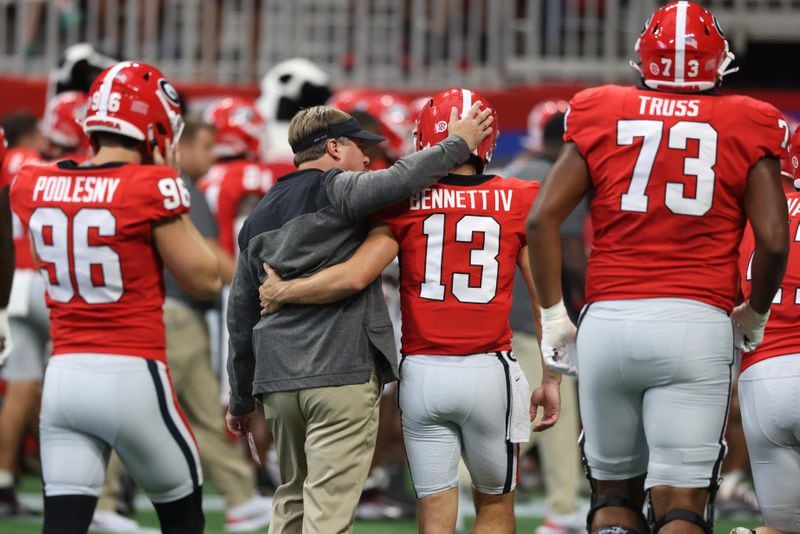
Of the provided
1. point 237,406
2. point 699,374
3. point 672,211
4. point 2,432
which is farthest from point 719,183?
point 2,432

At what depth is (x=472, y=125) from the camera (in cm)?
491

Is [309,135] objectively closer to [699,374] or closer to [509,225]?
[509,225]

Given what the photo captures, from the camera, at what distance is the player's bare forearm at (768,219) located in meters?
4.39

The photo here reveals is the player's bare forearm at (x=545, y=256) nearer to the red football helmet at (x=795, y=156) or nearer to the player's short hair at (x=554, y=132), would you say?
the red football helmet at (x=795, y=156)

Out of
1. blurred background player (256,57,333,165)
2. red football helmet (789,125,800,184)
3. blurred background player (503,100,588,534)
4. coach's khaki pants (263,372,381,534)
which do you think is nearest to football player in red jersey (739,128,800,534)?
red football helmet (789,125,800,184)

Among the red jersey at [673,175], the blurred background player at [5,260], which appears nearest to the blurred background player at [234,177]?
the blurred background player at [5,260]

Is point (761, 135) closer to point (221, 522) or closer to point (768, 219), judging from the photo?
Result: point (768, 219)

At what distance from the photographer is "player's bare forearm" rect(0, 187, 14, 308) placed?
5785 millimetres

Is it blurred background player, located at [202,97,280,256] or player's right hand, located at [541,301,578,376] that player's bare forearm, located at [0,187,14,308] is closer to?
blurred background player, located at [202,97,280,256]

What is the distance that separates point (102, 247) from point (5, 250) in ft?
4.09

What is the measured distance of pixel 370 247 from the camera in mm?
4816

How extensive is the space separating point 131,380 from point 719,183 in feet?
6.74

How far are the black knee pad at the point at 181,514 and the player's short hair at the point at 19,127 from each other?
451 cm

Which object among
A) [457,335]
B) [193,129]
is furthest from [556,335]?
[193,129]
